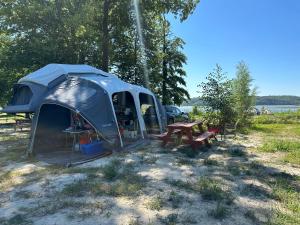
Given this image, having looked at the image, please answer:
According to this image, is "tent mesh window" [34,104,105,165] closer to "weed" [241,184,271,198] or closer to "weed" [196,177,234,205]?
"weed" [196,177,234,205]

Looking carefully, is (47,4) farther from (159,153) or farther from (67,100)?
(159,153)

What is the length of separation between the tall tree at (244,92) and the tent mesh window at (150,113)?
19.7ft

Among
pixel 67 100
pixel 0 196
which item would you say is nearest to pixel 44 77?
pixel 67 100

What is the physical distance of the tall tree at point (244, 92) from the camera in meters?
21.4

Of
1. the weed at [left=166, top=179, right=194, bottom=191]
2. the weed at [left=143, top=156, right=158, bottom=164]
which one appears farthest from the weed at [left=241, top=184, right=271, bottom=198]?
the weed at [left=143, top=156, right=158, bottom=164]

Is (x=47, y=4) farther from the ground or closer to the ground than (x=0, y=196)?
farther from the ground

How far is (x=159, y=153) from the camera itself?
36.2 ft

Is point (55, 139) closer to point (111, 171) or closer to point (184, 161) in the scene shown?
point (111, 171)

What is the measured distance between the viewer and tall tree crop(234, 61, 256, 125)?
70.3 ft

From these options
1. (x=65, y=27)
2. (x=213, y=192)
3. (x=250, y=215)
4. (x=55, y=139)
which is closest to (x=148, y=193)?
(x=213, y=192)

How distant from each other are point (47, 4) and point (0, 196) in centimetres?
1871

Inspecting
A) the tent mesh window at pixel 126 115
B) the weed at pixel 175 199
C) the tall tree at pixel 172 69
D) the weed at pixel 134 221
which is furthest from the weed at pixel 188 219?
the tall tree at pixel 172 69

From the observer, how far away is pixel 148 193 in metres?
6.74

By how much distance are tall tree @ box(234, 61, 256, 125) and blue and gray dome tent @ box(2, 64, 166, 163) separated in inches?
354
